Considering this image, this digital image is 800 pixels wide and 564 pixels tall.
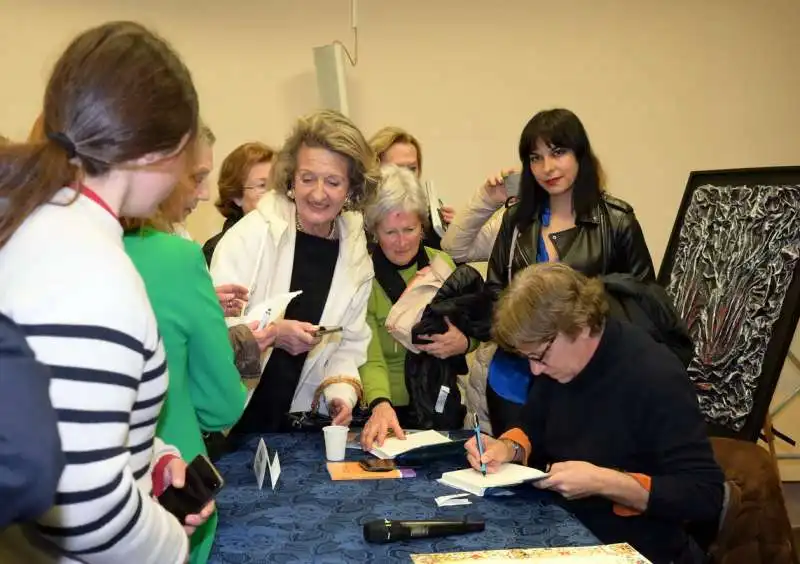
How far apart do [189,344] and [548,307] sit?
0.85 metres

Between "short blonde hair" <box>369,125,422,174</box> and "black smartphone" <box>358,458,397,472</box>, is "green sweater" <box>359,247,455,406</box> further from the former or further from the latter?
"short blonde hair" <box>369,125,422,174</box>

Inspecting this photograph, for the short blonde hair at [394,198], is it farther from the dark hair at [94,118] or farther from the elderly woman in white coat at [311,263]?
the dark hair at [94,118]

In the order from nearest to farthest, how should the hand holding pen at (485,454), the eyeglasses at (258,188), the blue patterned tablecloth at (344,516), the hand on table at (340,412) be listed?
the blue patterned tablecloth at (344,516) < the hand holding pen at (485,454) < the hand on table at (340,412) < the eyeglasses at (258,188)

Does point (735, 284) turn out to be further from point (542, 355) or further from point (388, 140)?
point (388, 140)

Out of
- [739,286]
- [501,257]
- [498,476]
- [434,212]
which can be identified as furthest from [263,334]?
[739,286]

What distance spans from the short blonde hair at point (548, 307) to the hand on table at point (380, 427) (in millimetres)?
398

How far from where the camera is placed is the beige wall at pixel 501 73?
3.88 m

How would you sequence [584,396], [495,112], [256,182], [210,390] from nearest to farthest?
[210,390]
[584,396]
[256,182]
[495,112]

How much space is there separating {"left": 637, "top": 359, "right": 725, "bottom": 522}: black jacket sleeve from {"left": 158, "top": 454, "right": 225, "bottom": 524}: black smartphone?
3.18 ft

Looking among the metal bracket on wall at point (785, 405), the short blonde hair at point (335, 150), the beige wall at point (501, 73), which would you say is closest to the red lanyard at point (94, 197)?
the short blonde hair at point (335, 150)

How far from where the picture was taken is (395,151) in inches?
124

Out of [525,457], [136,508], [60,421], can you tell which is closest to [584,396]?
[525,457]

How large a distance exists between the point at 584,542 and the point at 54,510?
955mm

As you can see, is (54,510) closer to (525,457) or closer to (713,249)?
(525,457)
